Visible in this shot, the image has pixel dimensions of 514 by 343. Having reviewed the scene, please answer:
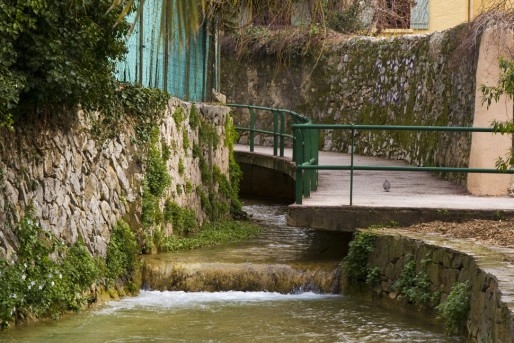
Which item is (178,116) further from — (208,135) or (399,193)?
(399,193)

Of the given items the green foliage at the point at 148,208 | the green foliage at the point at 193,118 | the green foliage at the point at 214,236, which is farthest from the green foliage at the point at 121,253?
the green foliage at the point at 193,118

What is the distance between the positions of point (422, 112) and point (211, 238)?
6911mm

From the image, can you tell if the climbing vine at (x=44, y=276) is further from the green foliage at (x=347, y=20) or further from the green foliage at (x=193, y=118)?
the green foliage at (x=347, y=20)

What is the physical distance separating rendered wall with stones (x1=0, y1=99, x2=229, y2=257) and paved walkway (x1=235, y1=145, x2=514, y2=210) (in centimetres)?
249

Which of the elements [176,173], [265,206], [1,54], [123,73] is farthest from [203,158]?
[1,54]

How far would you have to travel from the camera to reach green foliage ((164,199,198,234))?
617 inches

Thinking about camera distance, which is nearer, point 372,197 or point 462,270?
point 462,270

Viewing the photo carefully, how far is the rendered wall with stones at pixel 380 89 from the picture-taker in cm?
1875

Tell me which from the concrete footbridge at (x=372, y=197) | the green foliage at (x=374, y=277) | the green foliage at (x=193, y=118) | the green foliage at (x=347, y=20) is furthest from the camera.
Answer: the green foliage at (x=347, y=20)

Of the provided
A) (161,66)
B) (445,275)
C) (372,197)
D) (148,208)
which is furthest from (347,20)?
(445,275)

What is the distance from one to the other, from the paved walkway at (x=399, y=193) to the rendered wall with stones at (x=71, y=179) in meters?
2.49

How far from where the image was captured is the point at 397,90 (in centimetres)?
2327

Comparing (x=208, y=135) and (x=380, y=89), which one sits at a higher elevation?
(x=380, y=89)

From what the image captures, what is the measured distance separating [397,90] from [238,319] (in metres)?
12.7
